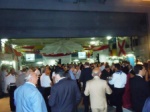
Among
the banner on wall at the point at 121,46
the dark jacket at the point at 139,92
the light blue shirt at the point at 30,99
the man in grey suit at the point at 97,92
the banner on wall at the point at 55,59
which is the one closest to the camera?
the light blue shirt at the point at 30,99

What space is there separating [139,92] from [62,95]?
1698 mm

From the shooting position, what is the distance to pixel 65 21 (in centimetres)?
1417

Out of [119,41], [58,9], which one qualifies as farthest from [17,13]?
[119,41]

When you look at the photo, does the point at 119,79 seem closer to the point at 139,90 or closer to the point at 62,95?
the point at 139,90

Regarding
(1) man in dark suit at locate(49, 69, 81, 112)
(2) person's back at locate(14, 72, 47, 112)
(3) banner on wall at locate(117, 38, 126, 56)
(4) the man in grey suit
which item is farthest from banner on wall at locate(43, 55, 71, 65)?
(2) person's back at locate(14, 72, 47, 112)

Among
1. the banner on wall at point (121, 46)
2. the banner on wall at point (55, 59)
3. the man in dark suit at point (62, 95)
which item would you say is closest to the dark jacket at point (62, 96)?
the man in dark suit at point (62, 95)

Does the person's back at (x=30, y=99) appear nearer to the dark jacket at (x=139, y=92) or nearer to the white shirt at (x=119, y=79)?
the dark jacket at (x=139, y=92)

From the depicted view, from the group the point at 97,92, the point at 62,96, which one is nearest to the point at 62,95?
the point at 62,96

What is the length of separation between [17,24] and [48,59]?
12.8 m

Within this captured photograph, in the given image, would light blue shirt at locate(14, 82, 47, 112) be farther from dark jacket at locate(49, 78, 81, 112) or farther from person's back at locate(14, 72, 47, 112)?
dark jacket at locate(49, 78, 81, 112)

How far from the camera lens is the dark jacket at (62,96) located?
17.1 ft

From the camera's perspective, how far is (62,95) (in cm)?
523

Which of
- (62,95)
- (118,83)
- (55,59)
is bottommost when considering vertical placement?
(118,83)

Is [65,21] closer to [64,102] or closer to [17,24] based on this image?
[17,24]
